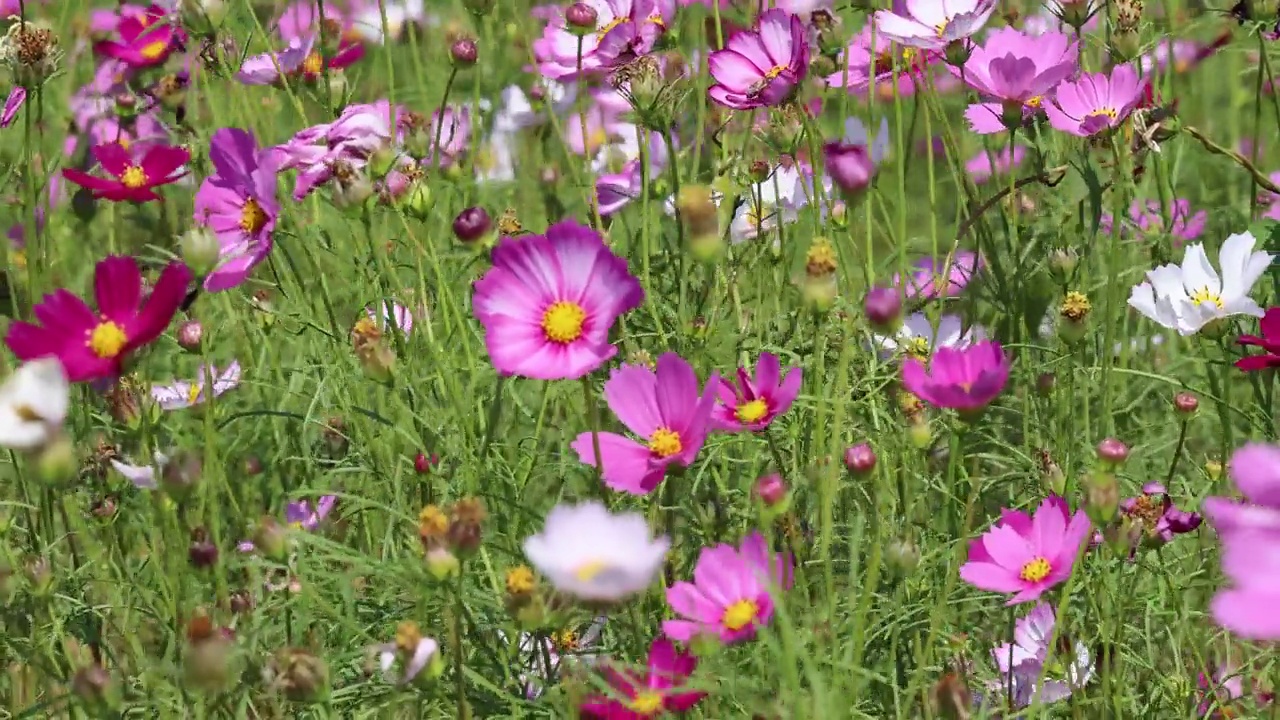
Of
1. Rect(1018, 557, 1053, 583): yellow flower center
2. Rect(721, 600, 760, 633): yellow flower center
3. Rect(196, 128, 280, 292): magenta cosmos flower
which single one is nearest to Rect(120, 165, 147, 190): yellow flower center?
Rect(196, 128, 280, 292): magenta cosmos flower

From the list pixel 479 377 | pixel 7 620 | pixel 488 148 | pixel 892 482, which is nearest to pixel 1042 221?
pixel 892 482

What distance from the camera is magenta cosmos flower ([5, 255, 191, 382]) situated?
872mm

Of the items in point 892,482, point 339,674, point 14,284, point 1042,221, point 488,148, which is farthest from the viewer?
point 488,148

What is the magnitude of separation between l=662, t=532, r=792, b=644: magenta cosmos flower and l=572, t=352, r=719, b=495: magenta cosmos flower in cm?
7

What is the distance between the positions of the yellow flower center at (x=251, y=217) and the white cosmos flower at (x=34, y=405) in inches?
13.7

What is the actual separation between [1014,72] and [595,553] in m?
0.51

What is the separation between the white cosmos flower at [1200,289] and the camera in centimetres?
106

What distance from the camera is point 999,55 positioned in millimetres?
1169

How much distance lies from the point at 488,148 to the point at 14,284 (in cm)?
73

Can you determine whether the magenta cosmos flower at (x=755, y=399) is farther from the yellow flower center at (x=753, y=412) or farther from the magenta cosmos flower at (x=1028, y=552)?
the magenta cosmos flower at (x=1028, y=552)

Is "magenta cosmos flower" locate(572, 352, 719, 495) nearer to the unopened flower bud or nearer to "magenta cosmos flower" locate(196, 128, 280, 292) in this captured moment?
the unopened flower bud

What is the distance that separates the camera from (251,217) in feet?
3.65

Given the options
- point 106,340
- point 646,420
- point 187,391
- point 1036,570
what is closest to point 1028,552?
point 1036,570

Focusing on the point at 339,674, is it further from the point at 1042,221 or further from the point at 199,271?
the point at 1042,221
